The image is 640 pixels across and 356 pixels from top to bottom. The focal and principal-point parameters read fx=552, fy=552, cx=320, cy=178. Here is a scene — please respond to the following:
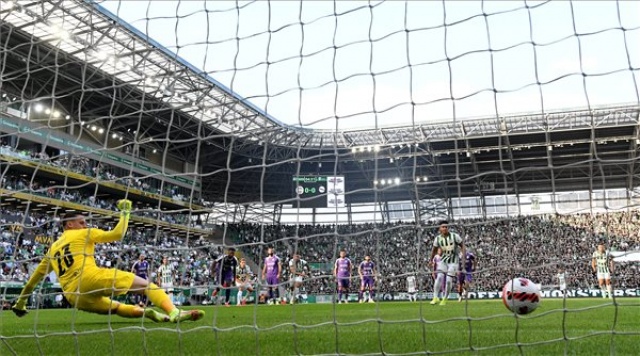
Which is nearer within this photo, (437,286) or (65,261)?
(65,261)

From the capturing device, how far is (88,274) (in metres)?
5.51

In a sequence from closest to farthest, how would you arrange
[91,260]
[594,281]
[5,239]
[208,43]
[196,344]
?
[196,344] < [208,43] < [91,260] < [594,281] < [5,239]

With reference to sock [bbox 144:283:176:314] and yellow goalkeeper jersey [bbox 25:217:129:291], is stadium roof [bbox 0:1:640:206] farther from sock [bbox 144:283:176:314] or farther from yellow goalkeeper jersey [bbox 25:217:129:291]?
sock [bbox 144:283:176:314]

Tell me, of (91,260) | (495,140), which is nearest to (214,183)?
(495,140)

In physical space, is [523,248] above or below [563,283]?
above

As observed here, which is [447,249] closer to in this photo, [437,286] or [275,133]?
[437,286]

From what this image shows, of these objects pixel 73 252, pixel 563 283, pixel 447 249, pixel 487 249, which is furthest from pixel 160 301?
pixel 487 249

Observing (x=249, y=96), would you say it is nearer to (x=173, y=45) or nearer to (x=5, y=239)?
(x=173, y=45)

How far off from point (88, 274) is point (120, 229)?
2.08 feet

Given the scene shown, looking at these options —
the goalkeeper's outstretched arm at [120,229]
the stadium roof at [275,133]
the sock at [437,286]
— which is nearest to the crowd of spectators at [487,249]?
the stadium roof at [275,133]

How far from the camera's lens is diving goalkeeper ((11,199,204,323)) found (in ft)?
17.8

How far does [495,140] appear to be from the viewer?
28969 millimetres

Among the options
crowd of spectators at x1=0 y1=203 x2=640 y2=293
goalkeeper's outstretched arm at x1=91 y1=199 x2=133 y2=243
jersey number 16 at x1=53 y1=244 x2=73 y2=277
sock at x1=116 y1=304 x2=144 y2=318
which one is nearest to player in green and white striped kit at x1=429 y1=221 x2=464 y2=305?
crowd of spectators at x1=0 y1=203 x2=640 y2=293

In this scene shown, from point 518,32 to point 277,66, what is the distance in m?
2.00
